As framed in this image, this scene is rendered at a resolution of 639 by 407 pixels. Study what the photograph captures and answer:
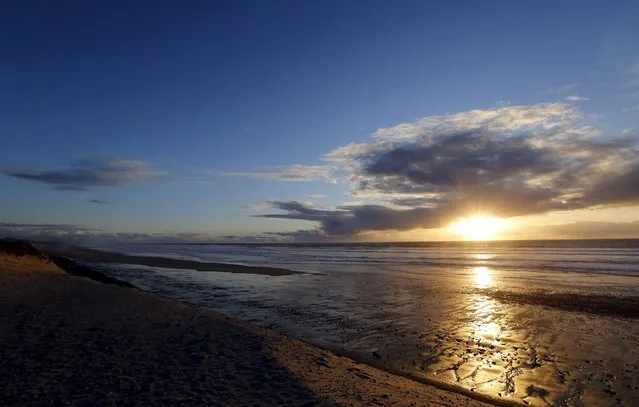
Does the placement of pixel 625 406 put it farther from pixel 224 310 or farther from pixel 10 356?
pixel 224 310

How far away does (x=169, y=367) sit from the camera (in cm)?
Result: 923

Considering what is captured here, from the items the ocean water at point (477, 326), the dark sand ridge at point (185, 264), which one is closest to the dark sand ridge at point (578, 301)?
the ocean water at point (477, 326)

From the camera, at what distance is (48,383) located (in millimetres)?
7980

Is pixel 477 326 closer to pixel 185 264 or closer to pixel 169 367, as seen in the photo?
pixel 169 367

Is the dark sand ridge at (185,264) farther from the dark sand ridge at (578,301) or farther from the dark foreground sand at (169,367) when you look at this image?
the dark foreground sand at (169,367)

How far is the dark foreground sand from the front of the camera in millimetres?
7695

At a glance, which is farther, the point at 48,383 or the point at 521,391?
the point at 521,391

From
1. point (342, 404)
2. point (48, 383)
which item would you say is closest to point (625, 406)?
point (342, 404)

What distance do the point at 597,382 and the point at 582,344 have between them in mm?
4132

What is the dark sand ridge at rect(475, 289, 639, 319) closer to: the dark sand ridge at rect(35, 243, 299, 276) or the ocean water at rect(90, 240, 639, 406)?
the ocean water at rect(90, 240, 639, 406)

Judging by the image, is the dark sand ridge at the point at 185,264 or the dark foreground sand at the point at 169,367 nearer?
the dark foreground sand at the point at 169,367

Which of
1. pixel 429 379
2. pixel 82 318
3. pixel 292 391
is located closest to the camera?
pixel 292 391

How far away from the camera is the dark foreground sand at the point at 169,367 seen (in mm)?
7695

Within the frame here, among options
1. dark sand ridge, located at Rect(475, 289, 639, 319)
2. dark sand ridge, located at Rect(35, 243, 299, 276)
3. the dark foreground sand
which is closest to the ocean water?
dark sand ridge, located at Rect(475, 289, 639, 319)
